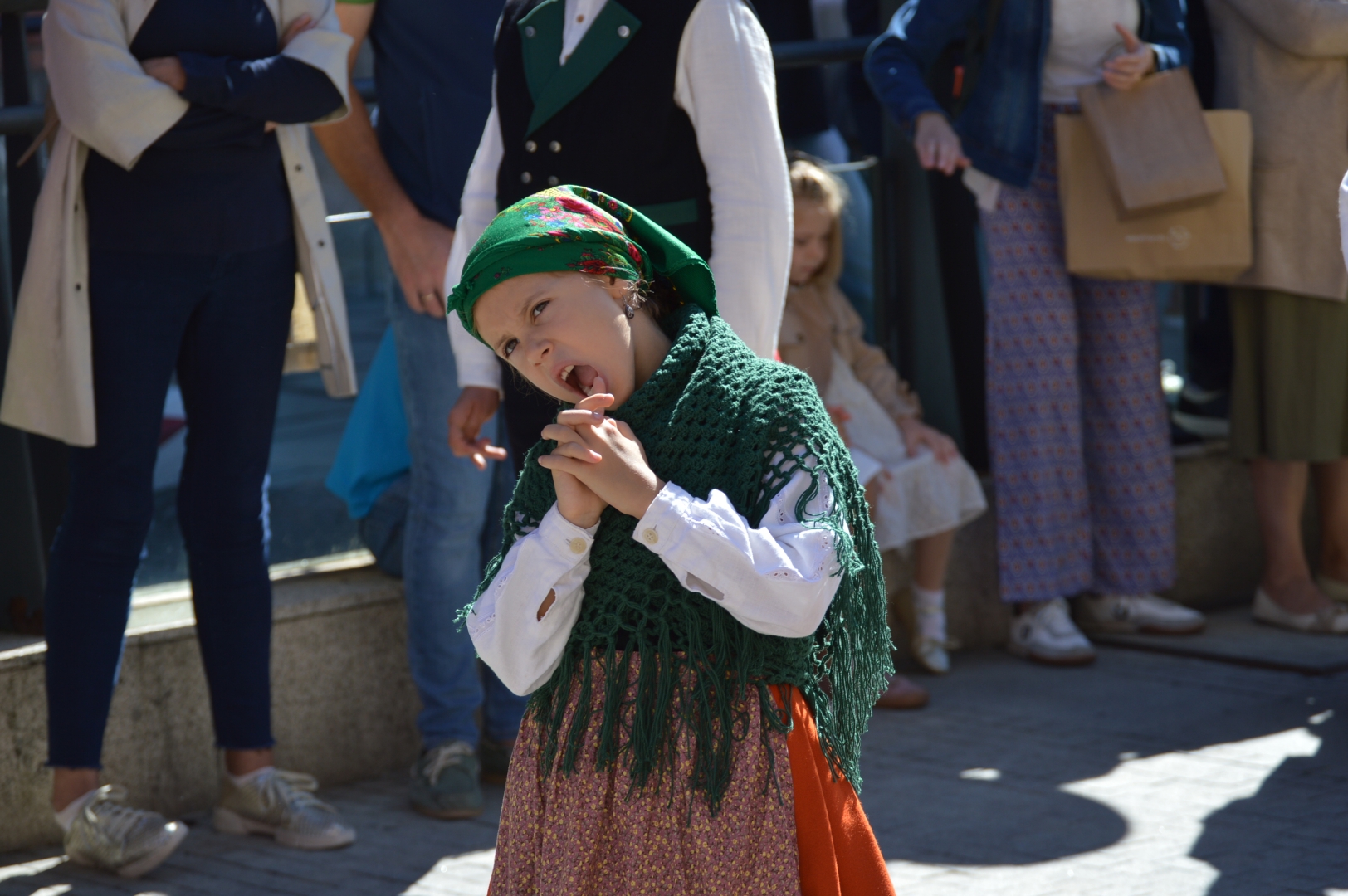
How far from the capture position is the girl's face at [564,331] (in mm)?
2061

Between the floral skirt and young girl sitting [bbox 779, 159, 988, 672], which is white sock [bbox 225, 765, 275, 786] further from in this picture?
young girl sitting [bbox 779, 159, 988, 672]

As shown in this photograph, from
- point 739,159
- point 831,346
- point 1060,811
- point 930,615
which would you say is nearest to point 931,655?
point 930,615

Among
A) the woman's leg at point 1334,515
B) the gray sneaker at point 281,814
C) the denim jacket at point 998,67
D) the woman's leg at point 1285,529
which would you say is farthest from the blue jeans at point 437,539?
the woman's leg at point 1334,515

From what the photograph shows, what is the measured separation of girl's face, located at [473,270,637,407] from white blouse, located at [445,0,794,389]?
33.0 inches

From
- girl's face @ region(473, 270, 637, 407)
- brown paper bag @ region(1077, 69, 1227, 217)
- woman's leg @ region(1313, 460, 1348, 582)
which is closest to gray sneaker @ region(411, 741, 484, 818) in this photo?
girl's face @ region(473, 270, 637, 407)

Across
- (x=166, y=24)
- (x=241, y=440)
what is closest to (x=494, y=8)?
(x=166, y=24)

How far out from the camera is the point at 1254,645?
16.7ft

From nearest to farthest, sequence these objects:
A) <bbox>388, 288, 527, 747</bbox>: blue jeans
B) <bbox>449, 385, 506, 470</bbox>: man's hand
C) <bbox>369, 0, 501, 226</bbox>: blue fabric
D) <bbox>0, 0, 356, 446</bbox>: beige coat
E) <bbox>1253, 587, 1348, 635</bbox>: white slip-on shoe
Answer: <bbox>449, 385, 506, 470</bbox>: man's hand, <bbox>0, 0, 356, 446</bbox>: beige coat, <bbox>369, 0, 501, 226</bbox>: blue fabric, <bbox>388, 288, 527, 747</bbox>: blue jeans, <bbox>1253, 587, 1348, 635</bbox>: white slip-on shoe

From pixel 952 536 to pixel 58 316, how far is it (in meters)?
2.82

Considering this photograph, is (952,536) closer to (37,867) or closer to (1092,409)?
(1092,409)

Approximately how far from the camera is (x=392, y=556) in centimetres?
436

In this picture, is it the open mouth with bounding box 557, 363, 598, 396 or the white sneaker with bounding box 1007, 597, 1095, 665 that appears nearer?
the open mouth with bounding box 557, 363, 598, 396

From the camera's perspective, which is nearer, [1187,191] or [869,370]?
[1187,191]

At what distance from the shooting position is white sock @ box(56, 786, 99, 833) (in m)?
3.45
